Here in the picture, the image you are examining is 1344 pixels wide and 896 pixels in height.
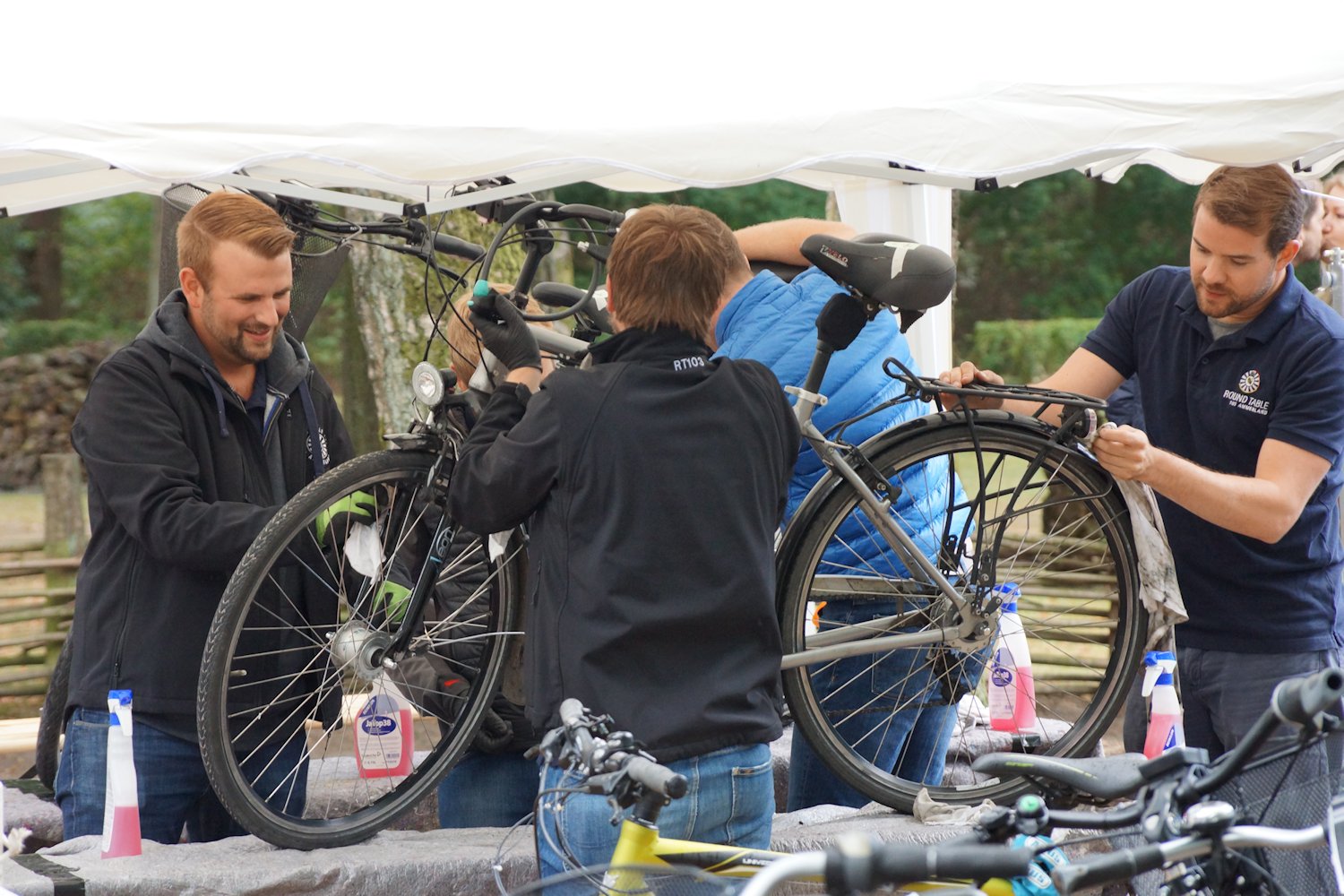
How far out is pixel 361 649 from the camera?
320 centimetres

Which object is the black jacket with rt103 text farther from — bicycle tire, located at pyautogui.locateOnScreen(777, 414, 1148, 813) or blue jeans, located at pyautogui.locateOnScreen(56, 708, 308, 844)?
blue jeans, located at pyautogui.locateOnScreen(56, 708, 308, 844)

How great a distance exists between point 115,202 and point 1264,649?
17934 millimetres

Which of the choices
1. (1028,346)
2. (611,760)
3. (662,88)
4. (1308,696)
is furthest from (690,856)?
(1028,346)

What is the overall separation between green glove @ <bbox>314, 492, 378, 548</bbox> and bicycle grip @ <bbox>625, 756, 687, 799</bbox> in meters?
1.35

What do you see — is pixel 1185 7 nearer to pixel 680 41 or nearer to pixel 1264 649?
pixel 680 41

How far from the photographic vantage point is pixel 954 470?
3291mm

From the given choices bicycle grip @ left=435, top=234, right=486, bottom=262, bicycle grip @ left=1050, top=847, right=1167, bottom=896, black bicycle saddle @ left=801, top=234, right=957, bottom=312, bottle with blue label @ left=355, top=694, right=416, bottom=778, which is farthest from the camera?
bicycle grip @ left=435, top=234, right=486, bottom=262

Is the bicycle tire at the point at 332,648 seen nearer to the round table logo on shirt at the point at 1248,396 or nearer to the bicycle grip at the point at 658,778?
the bicycle grip at the point at 658,778

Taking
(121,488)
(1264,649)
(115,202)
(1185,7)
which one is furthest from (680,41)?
(115,202)

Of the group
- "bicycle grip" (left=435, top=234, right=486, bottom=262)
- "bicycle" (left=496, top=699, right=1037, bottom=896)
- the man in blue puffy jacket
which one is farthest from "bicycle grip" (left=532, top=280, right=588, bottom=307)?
"bicycle" (left=496, top=699, right=1037, bottom=896)

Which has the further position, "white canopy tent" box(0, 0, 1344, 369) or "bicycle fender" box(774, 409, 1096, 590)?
"bicycle fender" box(774, 409, 1096, 590)

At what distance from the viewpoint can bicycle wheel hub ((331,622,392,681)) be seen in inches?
126

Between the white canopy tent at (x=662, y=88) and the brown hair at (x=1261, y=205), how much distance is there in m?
0.09

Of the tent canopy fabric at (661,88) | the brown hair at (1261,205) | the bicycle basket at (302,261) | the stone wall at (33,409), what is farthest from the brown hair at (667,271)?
the stone wall at (33,409)
